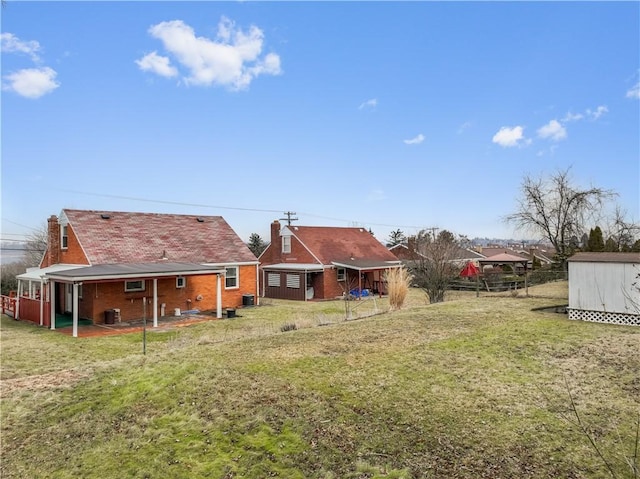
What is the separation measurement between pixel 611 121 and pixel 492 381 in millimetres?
16669

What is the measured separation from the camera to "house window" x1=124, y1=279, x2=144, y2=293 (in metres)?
19.0

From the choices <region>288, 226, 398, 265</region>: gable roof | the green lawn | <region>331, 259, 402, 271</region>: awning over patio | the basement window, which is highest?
<region>288, 226, 398, 265</region>: gable roof

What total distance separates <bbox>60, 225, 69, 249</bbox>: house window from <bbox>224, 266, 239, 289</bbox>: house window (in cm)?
807

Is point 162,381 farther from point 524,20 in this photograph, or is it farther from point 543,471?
point 524,20

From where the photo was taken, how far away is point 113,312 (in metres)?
18.0

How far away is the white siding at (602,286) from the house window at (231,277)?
16407mm

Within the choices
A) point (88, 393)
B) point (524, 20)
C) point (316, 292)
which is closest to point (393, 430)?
point (88, 393)

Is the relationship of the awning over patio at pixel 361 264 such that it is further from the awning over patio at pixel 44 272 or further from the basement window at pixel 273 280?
the awning over patio at pixel 44 272

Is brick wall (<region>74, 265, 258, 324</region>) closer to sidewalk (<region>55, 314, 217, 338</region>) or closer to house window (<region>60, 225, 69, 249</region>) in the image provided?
sidewalk (<region>55, 314, 217, 338</region>)

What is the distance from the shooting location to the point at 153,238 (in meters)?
22.3

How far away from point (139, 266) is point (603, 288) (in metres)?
17.9

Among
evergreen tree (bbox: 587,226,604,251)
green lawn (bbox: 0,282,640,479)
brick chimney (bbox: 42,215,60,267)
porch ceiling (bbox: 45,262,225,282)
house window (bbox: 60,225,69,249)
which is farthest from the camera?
evergreen tree (bbox: 587,226,604,251)

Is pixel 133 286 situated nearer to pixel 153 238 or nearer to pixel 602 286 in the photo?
pixel 153 238

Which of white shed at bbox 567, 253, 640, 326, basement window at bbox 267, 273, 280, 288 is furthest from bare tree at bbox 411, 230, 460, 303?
basement window at bbox 267, 273, 280, 288
